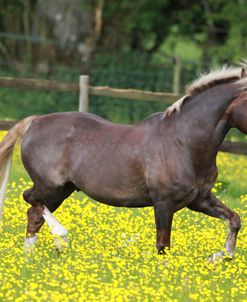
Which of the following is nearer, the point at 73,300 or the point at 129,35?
the point at 73,300

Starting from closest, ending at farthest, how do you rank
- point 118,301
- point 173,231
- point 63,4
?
point 118,301
point 173,231
point 63,4

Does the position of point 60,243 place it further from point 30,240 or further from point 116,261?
point 116,261

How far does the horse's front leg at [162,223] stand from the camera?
8.43 m

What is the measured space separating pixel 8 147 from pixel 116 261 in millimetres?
1911

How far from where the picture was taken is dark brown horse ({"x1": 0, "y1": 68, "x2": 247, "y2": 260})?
8.35 m

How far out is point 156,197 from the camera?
8.45 meters

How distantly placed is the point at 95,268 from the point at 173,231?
2.04 metres

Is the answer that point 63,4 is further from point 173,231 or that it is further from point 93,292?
point 93,292

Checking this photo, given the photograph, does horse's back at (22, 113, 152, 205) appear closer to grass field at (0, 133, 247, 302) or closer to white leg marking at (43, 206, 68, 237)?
white leg marking at (43, 206, 68, 237)

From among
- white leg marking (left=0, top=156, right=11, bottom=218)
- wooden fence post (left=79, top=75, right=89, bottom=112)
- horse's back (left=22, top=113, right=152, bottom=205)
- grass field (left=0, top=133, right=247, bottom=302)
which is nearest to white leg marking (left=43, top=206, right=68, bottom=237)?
grass field (left=0, top=133, right=247, bottom=302)

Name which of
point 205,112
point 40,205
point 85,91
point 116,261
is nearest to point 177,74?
point 85,91

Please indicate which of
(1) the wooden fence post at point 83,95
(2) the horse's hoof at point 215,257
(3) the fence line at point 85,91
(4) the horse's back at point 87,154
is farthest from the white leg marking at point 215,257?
(1) the wooden fence post at point 83,95

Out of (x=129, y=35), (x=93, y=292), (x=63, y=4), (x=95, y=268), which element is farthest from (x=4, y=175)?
(x=129, y=35)

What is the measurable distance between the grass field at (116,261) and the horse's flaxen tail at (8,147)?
20.0 inches
